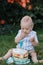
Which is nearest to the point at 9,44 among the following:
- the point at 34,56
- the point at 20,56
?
the point at 34,56

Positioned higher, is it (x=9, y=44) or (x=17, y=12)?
(x=17, y=12)

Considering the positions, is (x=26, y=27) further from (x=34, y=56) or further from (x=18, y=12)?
(x=18, y=12)

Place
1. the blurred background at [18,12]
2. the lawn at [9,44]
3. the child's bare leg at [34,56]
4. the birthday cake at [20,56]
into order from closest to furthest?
1. the birthday cake at [20,56]
2. the child's bare leg at [34,56]
3. the lawn at [9,44]
4. the blurred background at [18,12]

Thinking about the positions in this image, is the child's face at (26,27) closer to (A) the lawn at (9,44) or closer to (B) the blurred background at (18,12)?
(A) the lawn at (9,44)

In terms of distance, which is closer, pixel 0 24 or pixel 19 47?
pixel 19 47

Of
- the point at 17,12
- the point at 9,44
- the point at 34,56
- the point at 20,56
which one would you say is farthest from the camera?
the point at 17,12

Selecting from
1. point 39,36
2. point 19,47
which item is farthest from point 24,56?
point 39,36

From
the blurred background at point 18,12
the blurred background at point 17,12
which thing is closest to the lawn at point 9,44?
the blurred background at point 18,12

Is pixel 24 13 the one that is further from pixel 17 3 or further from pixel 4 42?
pixel 4 42

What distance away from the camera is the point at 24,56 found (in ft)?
17.9

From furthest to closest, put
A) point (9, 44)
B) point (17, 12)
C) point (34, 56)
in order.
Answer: point (17, 12), point (9, 44), point (34, 56)

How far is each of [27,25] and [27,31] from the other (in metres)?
0.11

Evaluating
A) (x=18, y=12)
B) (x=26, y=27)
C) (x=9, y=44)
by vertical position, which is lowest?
(x=9, y=44)

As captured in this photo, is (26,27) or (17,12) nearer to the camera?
(26,27)
